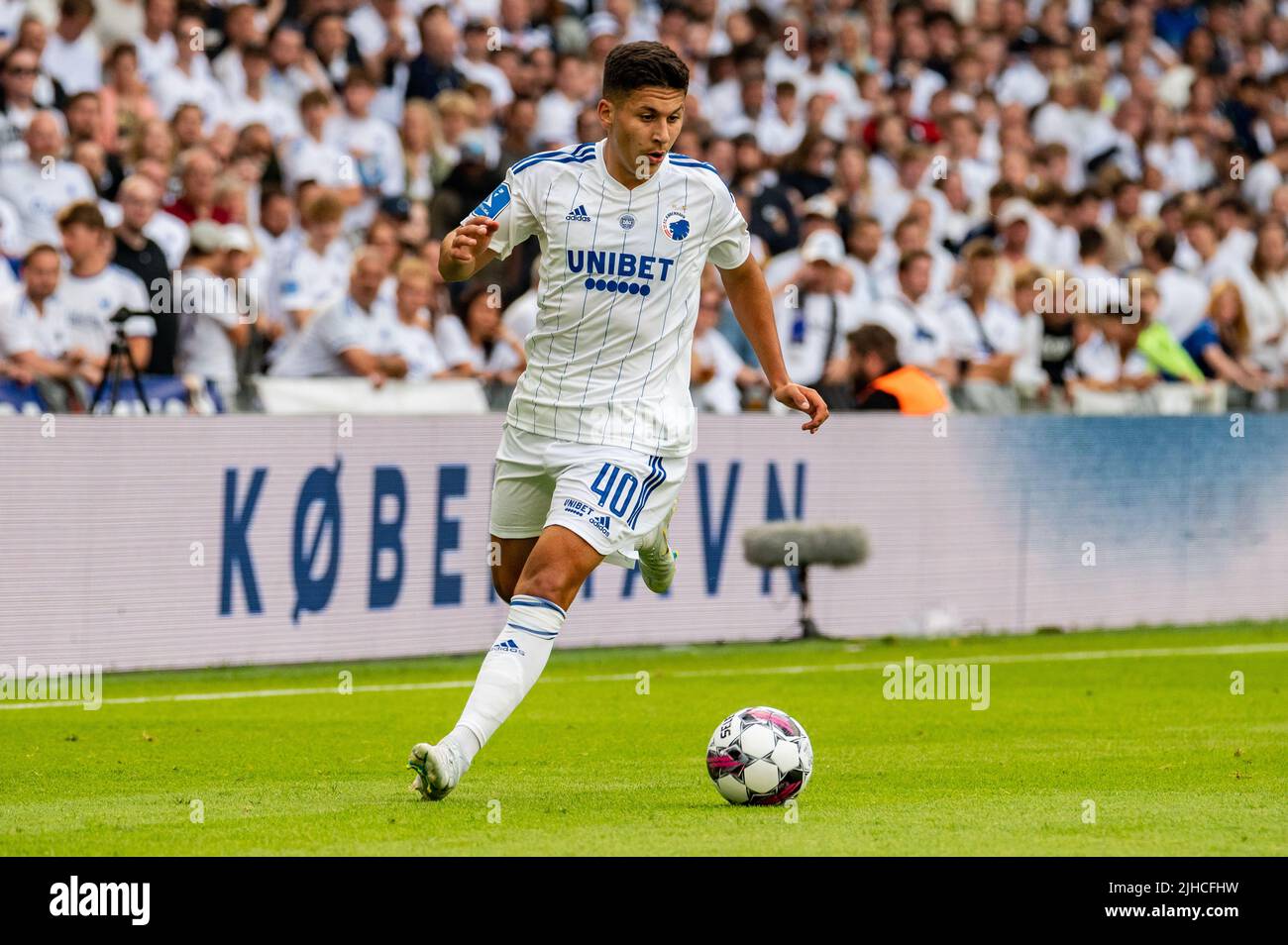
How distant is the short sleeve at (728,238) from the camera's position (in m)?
8.30

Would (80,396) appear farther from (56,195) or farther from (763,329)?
(763,329)

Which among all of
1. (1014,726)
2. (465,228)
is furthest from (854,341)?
(465,228)

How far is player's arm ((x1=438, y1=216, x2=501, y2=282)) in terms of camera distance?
759cm

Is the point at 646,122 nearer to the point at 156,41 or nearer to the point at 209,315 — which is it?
the point at 209,315

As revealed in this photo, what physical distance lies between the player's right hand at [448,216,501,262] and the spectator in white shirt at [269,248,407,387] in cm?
677

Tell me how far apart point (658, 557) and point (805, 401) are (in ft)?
2.91

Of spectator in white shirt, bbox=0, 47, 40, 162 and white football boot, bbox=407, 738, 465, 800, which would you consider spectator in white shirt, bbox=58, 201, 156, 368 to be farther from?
white football boot, bbox=407, 738, 465, 800

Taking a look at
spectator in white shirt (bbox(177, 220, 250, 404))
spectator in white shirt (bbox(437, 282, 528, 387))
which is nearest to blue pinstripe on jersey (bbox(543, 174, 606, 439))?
spectator in white shirt (bbox(177, 220, 250, 404))

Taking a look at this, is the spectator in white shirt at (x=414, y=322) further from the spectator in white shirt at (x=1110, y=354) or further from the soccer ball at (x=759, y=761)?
the soccer ball at (x=759, y=761)

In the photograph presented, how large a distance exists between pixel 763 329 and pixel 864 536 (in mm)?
6844

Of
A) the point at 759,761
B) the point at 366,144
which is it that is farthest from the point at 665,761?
the point at 366,144

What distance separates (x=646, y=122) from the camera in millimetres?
7836

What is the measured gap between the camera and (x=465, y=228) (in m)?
7.64

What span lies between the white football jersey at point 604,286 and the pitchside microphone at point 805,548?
6.75 m
